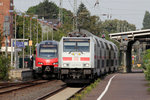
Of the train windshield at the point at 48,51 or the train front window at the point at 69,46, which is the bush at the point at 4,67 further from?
the train front window at the point at 69,46

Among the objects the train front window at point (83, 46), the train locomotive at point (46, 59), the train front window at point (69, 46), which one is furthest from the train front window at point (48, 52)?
the train front window at point (83, 46)

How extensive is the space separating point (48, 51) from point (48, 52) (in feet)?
0.29

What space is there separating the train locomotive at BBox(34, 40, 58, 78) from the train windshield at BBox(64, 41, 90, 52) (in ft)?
26.5

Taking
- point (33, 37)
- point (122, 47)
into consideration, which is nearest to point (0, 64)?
point (122, 47)

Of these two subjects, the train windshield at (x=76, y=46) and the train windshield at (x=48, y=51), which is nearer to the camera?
the train windshield at (x=76, y=46)

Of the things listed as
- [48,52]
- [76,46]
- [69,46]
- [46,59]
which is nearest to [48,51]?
[48,52]

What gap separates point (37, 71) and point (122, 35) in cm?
2296

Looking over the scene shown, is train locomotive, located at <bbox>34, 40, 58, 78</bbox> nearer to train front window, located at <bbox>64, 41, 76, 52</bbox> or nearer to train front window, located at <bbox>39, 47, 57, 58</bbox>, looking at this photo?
train front window, located at <bbox>39, 47, 57, 58</bbox>

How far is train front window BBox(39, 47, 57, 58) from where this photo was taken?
1462 inches

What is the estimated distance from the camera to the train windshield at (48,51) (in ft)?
122

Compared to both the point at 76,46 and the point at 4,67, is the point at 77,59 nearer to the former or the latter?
the point at 76,46

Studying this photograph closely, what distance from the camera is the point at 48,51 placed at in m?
37.3

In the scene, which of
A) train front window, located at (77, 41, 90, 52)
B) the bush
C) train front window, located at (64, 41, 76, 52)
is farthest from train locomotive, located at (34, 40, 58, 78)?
train front window, located at (77, 41, 90, 52)

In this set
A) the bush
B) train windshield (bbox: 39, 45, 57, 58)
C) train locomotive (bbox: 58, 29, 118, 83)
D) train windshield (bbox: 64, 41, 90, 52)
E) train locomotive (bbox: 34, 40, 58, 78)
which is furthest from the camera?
train windshield (bbox: 39, 45, 57, 58)
